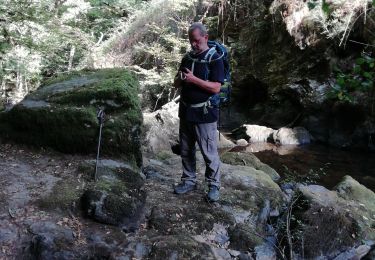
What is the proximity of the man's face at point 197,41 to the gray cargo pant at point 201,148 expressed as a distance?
2.51ft

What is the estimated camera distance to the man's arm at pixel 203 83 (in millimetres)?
3836

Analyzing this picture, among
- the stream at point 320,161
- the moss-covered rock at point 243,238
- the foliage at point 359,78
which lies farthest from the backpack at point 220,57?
the stream at point 320,161

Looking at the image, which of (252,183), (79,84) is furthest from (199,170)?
(79,84)

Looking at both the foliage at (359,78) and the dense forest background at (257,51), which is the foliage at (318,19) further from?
the foliage at (359,78)

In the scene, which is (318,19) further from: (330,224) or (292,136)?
(330,224)

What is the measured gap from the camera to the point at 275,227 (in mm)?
4512

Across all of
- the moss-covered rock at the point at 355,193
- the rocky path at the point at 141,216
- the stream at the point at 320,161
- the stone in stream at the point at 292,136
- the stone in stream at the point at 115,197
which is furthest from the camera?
the stone in stream at the point at 292,136

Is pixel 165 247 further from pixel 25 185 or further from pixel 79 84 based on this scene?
pixel 79 84

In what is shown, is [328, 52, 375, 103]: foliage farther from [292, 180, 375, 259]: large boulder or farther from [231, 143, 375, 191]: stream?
Result: [231, 143, 375, 191]: stream

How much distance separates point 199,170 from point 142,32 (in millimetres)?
13410

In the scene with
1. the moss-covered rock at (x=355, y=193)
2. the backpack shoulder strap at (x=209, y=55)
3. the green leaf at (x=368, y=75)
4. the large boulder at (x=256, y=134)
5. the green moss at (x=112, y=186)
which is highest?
the green leaf at (x=368, y=75)

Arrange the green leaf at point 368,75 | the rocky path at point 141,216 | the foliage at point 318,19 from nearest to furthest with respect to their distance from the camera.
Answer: the green leaf at point 368,75, the rocky path at point 141,216, the foliage at point 318,19

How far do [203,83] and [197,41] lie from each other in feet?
1.41

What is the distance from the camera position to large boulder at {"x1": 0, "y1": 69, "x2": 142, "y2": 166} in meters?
4.48
